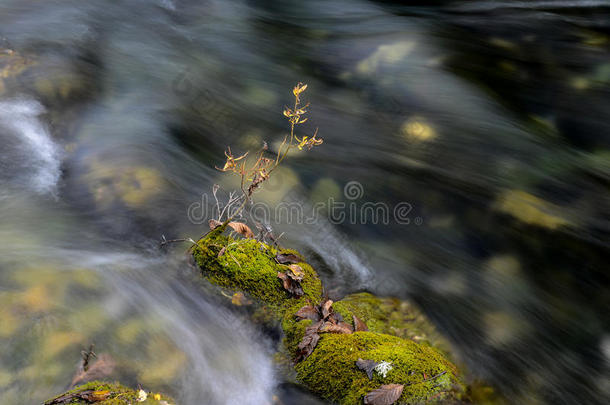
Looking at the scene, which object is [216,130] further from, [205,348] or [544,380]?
A: [544,380]

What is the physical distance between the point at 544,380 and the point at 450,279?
1.16 metres

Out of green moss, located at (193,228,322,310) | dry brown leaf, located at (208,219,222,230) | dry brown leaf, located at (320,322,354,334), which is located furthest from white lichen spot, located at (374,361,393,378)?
dry brown leaf, located at (208,219,222,230)

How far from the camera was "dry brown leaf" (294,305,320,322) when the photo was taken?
356cm

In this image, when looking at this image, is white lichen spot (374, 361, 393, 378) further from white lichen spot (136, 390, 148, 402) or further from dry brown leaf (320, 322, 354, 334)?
white lichen spot (136, 390, 148, 402)

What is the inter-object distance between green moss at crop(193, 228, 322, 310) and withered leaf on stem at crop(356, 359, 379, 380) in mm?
791

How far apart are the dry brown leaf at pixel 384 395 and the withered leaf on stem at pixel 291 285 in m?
1.04

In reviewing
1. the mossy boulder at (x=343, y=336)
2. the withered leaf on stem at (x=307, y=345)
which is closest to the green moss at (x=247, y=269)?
the mossy boulder at (x=343, y=336)

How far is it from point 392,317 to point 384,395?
1.15m

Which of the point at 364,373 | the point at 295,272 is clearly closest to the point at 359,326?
the point at 364,373

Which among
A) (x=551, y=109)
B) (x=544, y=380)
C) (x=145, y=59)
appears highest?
(x=551, y=109)

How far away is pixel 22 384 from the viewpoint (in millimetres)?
2744

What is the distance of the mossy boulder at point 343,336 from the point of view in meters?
3.09

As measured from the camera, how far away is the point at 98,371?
2.88m

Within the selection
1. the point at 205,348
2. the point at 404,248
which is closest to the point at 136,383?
the point at 205,348
